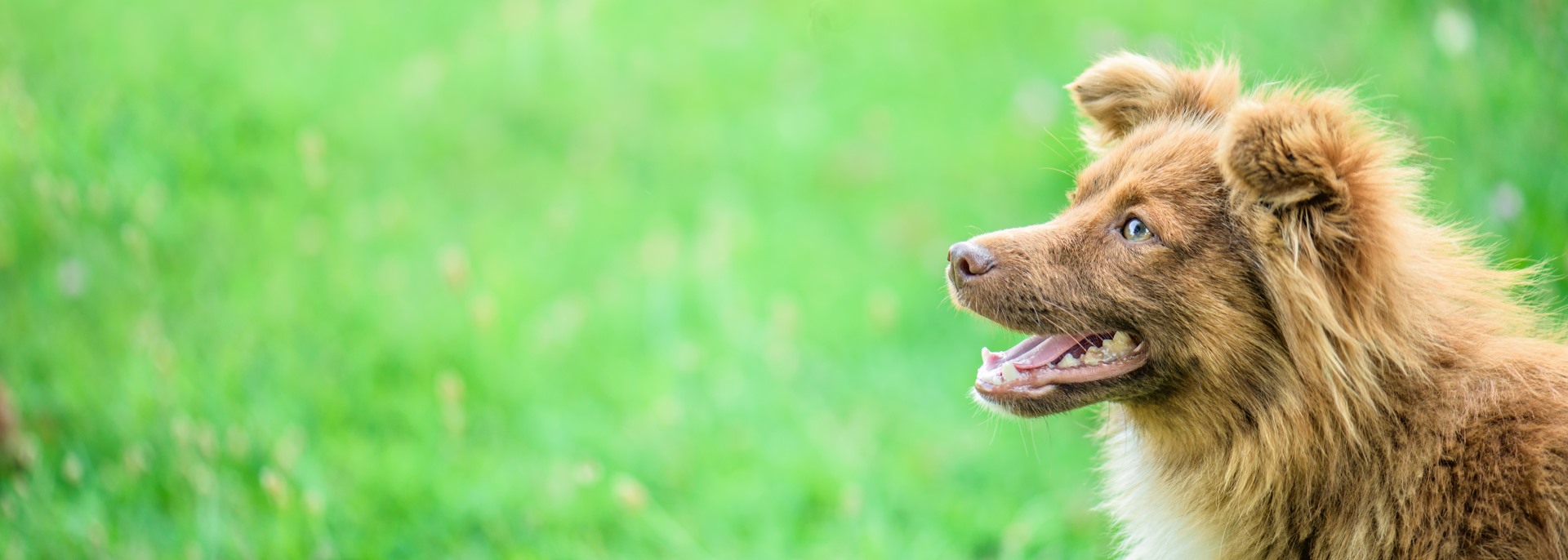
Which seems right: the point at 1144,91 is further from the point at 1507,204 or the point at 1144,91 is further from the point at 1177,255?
the point at 1507,204

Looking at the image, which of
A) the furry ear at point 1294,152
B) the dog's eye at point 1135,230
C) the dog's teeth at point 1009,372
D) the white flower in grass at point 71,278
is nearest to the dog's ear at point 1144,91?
the dog's eye at point 1135,230

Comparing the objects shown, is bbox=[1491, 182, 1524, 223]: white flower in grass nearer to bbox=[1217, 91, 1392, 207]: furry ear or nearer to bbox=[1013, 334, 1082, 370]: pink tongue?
bbox=[1217, 91, 1392, 207]: furry ear

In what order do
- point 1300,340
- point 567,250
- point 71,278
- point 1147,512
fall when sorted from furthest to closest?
point 567,250, point 71,278, point 1147,512, point 1300,340

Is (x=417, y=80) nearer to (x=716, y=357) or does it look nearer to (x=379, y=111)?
(x=379, y=111)

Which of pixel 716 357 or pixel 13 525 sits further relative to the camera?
pixel 716 357

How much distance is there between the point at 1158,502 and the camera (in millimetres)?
2725

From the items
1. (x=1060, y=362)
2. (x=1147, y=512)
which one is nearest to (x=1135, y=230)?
(x=1060, y=362)

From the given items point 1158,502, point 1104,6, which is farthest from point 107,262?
point 1104,6

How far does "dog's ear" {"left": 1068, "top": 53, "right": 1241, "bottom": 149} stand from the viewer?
281 centimetres

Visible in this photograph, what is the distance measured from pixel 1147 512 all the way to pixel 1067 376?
46 centimetres

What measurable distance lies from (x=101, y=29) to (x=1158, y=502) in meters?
5.61

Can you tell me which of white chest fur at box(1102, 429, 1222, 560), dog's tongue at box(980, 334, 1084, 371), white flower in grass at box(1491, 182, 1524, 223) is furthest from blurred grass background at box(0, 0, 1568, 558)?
dog's tongue at box(980, 334, 1084, 371)

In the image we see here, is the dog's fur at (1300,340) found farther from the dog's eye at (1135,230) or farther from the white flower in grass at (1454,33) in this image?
the white flower in grass at (1454,33)

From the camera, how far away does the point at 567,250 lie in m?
5.30
